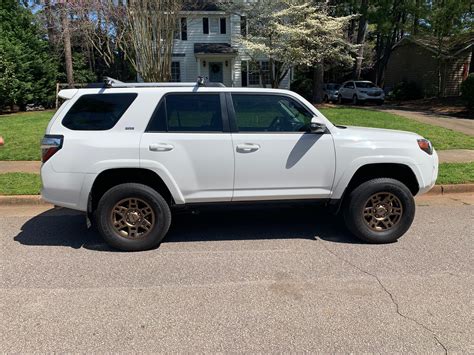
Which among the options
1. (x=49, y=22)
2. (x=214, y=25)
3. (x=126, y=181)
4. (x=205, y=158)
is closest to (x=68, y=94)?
(x=126, y=181)

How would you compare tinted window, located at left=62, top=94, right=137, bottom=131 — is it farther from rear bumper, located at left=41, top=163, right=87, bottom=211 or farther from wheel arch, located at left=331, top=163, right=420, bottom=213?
→ wheel arch, located at left=331, top=163, right=420, bottom=213

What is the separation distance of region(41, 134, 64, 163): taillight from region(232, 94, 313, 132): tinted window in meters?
2.00

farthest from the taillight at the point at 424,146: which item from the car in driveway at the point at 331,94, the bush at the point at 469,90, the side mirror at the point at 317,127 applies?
the car in driveway at the point at 331,94

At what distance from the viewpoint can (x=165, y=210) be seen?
4.83 meters

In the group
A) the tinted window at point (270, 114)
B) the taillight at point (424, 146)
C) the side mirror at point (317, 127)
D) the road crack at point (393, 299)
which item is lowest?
the road crack at point (393, 299)

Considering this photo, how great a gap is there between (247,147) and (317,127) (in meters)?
0.83

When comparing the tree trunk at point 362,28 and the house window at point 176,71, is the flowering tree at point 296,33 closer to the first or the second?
the tree trunk at point 362,28

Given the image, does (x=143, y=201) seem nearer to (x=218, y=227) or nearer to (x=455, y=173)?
(x=218, y=227)

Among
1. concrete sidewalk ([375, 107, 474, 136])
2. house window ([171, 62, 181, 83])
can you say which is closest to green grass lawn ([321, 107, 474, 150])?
concrete sidewalk ([375, 107, 474, 136])

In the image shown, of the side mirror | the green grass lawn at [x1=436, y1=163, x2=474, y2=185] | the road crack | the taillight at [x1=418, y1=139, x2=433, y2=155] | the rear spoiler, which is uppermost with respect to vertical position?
the rear spoiler

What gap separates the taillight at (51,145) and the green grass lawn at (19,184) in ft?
8.78

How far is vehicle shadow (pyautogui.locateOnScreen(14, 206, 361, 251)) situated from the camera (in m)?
5.27

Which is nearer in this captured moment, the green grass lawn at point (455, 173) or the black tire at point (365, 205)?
the black tire at point (365, 205)

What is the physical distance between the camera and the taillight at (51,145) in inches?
184
